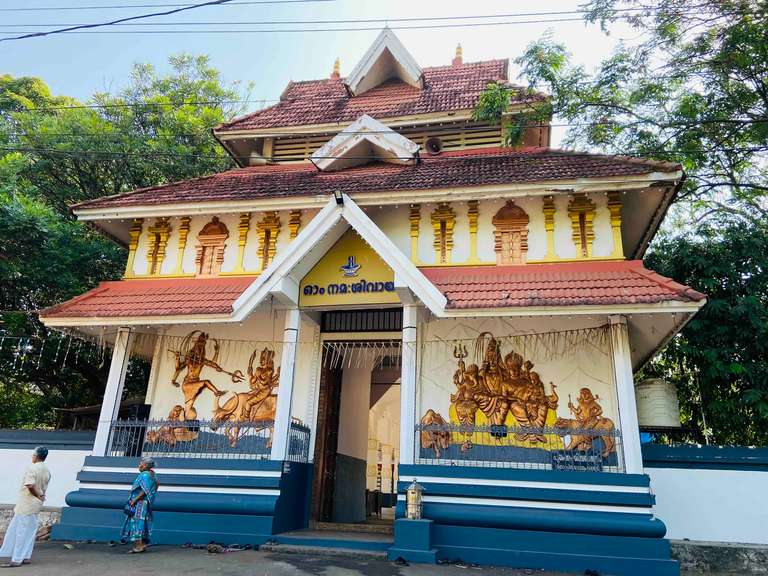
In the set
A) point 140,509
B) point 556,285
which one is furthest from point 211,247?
point 556,285

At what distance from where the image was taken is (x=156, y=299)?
392 inches

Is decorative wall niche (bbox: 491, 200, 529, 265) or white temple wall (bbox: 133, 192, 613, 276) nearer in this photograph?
white temple wall (bbox: 133, 192, 613, 276)

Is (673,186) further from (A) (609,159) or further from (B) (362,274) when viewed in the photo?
(B) (362,274)

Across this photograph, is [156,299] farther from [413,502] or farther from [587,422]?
[587,422]

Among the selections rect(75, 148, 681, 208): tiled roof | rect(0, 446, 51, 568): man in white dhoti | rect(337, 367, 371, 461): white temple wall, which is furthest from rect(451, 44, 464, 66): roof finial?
rect(0, 446, 51, 568): man in white dhoti

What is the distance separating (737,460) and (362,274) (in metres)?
6.64

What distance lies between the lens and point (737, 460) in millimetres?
8281

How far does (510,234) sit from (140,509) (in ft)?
24.1

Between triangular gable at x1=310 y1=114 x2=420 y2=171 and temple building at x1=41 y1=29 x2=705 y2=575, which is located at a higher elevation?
triangular gable at x1=310 y1=114 x2=420 y2=171

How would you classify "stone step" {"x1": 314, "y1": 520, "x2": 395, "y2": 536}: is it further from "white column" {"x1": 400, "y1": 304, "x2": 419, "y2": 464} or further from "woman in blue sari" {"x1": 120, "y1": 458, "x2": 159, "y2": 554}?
"woman in blue sari" {"x1": 120, "y1": 458, "x2": 159, "y2": 554}

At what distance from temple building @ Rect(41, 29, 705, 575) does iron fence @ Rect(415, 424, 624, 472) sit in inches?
1.4

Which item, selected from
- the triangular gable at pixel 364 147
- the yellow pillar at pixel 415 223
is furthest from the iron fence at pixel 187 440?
the triangular gable at pixel 364 147

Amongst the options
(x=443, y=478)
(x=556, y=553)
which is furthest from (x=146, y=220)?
(x=556, y=553)

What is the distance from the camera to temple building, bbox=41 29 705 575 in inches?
302
